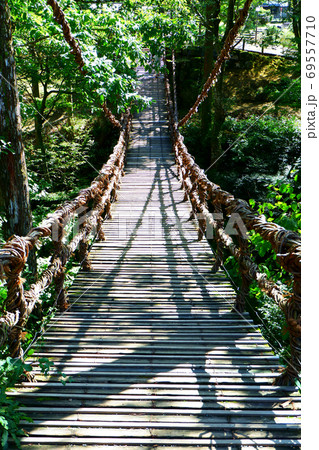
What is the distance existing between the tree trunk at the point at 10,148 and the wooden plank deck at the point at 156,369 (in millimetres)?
923

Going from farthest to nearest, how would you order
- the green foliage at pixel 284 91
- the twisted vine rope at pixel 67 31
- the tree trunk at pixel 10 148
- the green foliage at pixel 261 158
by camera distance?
1. the green foliage at pixel 284 91
2. the green foliage at pixel 261 158
3. the twisted vine rope at pixel 67 31
4. the tree trunk at pixel 10 148

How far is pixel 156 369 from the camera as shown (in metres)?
2.24

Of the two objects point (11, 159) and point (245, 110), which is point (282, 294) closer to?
point (11, 159)

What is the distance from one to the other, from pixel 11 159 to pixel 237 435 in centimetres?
319

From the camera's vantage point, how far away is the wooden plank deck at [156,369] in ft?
5.87

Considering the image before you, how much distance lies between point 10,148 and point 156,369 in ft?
8.65

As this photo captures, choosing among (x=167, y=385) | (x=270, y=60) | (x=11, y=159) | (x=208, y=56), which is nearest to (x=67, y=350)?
(x=167, y=385)

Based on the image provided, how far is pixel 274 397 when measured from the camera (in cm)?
202

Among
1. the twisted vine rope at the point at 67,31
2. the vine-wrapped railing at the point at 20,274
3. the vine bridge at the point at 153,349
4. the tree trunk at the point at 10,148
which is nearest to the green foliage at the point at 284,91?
the twisted vine rope at the point at 67,31

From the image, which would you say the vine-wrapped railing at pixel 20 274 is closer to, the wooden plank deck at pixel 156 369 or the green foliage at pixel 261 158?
the wooden plank deck at pixel 156 369

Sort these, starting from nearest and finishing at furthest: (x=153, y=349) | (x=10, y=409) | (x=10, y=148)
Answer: (x=10, y=409) → (x=153, y=349) → (x=10, y=148)

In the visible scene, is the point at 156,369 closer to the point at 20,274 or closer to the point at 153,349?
the point at 153,349

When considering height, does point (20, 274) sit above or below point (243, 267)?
above

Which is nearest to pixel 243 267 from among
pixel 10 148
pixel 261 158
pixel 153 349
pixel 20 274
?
pixel 153 349
